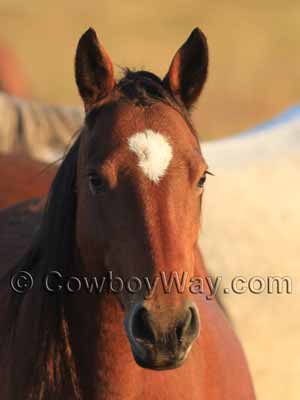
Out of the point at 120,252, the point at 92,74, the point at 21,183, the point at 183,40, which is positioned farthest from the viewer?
the point at 183,40

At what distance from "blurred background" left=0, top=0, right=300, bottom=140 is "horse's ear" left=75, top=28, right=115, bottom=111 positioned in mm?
10275

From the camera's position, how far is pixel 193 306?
2.21 meters

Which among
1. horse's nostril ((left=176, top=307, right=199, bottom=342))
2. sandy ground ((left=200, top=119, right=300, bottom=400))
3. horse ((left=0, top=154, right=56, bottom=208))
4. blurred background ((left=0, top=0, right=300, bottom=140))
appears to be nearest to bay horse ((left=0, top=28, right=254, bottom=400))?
horse's nostril ((left=176, top=307, right=199, bottom=342))

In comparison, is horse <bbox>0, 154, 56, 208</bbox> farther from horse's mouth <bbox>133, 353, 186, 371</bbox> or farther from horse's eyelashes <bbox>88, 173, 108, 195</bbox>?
horse's mouth <bbox>133, 353, 186, 371</bbox>

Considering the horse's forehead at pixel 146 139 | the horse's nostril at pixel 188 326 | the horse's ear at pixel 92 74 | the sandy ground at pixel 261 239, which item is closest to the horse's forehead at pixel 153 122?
the horse's forehead at pixel 146 139

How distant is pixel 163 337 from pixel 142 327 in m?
→ 0.06

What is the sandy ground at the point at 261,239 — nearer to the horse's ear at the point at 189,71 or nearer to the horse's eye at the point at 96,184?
the horse's ear at the point at 189,71

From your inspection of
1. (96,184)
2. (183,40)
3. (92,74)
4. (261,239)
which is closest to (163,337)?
(96,184)

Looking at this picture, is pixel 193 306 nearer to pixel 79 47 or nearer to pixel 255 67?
pixel 79 47

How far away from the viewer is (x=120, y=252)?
7.70 feet

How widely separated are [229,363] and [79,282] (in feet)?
2.54

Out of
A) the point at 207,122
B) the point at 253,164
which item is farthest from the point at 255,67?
the point at 253,164

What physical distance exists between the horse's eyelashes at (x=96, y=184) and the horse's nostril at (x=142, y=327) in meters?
0.34

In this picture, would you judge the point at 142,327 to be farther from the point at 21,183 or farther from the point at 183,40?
the point at 183,40
